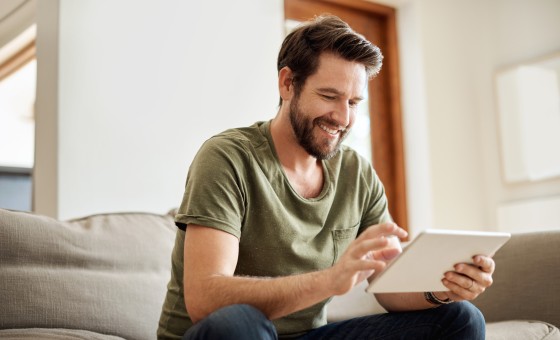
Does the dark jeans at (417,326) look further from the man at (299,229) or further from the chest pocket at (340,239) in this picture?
the chest pocket at (340,239)

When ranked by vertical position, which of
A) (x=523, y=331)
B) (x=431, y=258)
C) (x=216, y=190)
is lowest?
(x=523, y=331)

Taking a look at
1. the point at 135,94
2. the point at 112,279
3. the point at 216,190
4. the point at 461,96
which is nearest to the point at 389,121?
the point at 461,96

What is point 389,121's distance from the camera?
3977mm

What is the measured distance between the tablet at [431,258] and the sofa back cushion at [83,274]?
30.2 inches

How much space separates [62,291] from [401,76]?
2.60 m

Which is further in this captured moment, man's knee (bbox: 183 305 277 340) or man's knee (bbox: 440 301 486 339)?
man's knee (bbox: 440 301 486 339)

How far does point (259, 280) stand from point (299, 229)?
1.03 ft

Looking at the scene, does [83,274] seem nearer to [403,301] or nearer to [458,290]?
[403,301]

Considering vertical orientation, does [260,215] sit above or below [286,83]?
below

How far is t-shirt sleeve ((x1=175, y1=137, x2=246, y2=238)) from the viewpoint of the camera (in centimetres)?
144

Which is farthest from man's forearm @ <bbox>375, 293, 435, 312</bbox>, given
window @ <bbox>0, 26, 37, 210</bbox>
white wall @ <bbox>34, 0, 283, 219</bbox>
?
window @ <bbox>0, 26, 37, 210</bbox>

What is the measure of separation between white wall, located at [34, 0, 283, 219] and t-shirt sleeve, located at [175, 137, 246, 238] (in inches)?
46.6

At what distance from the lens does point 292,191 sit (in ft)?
5.40

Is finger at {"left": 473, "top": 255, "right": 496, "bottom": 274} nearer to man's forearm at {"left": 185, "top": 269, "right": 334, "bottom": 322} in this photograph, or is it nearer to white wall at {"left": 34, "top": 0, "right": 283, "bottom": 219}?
man's forearm at {"left": 185, "top": 269, "right": 334, "bottom": 322}
